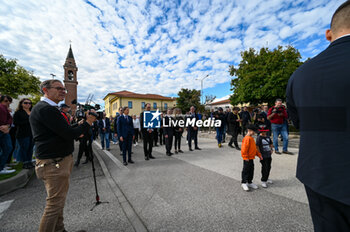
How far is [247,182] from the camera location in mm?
3318

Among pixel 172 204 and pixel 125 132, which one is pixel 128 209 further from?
pixel 125 132

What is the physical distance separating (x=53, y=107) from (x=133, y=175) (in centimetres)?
298

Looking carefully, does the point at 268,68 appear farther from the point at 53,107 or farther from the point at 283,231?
the point at 53,107

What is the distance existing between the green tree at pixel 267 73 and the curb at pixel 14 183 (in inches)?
838

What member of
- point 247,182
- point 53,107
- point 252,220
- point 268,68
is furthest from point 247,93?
point 53,107

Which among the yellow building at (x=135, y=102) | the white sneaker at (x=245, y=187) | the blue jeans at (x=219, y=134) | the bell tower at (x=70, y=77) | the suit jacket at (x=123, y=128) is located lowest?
the white sneaker at (x=245, y=187)

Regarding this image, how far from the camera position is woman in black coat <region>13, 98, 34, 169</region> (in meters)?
4.32

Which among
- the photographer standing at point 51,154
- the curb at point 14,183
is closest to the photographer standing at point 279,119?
the photographer standing at point 51,154

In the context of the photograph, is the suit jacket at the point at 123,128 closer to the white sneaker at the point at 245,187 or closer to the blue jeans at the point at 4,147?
the blue jeans at the point at 4,147

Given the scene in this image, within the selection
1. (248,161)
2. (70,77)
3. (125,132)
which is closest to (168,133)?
(125,132)

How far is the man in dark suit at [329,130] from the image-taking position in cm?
87

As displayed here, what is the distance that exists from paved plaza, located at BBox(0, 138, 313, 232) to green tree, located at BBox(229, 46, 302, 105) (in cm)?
1711

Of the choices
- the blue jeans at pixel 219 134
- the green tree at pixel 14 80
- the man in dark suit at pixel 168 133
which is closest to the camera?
the man in dark suit at pixel 168 133

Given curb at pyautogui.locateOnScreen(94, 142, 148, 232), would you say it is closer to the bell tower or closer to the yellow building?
the yellow building
